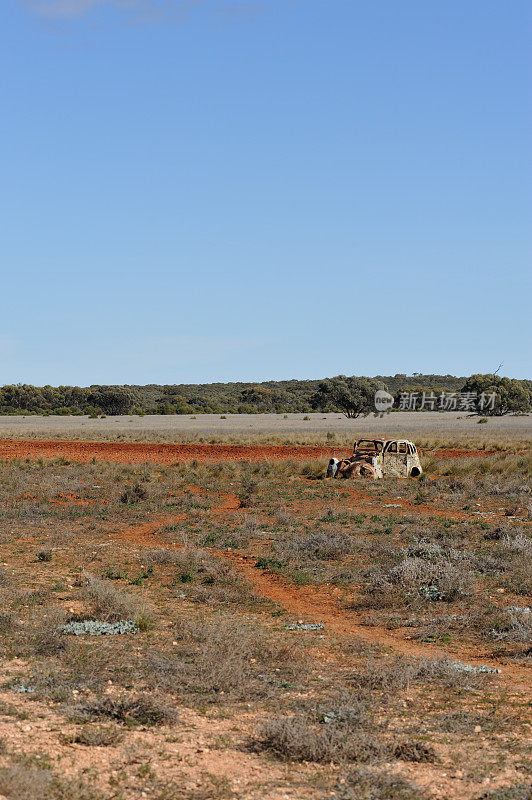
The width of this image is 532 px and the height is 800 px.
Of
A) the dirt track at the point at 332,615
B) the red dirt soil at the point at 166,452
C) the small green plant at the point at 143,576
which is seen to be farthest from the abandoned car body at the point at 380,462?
the small green plant at the point at 143,576

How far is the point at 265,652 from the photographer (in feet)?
27.1

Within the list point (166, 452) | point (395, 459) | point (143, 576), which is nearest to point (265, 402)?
point (166, 452)

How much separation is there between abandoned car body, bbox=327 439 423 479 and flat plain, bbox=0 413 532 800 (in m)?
6.42

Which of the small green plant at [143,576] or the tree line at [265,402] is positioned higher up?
the tree line at [265,402]

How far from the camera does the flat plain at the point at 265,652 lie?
5.41 meters

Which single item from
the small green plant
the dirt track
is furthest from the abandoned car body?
the small green plant

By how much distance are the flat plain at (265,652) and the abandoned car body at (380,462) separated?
6423 millimetres

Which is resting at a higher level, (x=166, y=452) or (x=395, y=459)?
(x=395, y=459)

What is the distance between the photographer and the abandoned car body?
27.0 m

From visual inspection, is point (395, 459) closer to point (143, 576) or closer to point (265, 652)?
point (143, 576)

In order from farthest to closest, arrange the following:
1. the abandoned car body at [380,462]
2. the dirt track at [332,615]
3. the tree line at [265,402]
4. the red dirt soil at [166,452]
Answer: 1. the tree line at [265,402]
2. the red dirt soil at [166,452]
3. the abandoned car body at [380,462]
4. the dirt track at [332,615]

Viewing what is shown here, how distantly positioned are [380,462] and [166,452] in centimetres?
1950

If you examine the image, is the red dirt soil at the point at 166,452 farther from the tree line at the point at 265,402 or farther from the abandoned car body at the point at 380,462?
the tree line at the point at 265,402

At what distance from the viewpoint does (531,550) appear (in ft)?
44.3
